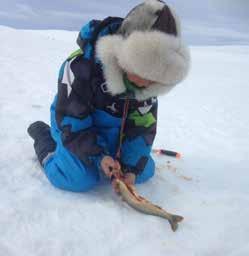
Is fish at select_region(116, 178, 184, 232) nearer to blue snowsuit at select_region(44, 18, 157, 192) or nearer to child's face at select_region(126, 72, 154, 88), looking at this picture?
blue snowsuit at select_region(44, 18, 157, 192)

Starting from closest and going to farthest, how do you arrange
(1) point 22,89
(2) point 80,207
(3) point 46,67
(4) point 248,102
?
(2) point 80,207 < (1) point 22,89 < (4) point 248,102 < (3) point 46,67

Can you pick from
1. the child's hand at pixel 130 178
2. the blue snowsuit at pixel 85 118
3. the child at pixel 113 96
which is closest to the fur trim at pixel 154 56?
the child at pixel 113 96

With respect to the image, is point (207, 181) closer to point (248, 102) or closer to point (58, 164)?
point (58, 164)

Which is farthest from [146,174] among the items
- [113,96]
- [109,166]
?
[113,96]

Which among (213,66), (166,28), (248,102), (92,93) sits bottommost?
(213,66)

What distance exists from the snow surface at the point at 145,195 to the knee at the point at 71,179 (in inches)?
1.2

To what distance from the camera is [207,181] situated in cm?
196

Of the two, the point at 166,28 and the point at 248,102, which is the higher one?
the point at 166,28

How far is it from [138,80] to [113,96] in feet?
0.60

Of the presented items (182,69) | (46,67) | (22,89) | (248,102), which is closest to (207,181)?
(182,69)

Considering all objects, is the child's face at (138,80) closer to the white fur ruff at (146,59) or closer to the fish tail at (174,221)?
the white fur ruff at (146,59)

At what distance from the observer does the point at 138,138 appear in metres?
1.83

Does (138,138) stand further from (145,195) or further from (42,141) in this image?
(42,141)

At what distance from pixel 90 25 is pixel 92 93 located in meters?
0.28
